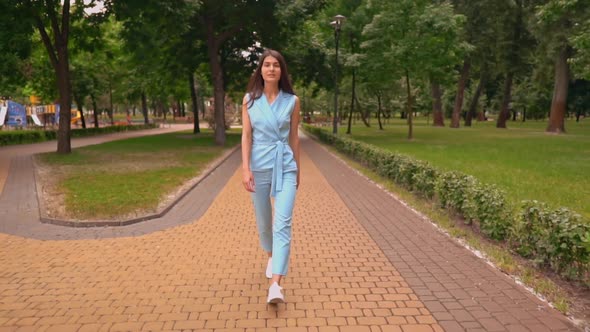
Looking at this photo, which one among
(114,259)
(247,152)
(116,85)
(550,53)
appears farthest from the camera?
(116,85)

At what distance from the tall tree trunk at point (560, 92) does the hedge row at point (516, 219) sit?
78.3 ft

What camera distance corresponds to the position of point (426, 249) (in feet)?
17.9

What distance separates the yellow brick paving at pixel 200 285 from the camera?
356 cm

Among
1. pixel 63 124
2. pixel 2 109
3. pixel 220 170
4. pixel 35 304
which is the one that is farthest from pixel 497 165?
pixel 2 109

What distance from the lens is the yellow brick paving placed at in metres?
3.56

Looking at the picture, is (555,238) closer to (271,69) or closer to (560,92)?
(271,69)

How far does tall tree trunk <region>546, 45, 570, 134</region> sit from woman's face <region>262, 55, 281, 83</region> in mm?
28840

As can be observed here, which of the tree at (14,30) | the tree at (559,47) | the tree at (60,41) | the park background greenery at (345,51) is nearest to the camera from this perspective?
the park background greenery at (345,51)

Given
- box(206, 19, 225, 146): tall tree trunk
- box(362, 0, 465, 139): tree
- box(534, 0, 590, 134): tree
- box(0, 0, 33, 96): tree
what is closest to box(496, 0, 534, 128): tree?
box(534, 0, 590, 134): tree

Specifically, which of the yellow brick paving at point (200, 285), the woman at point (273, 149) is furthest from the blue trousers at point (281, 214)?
the yellow brick paving at point (200, 285)

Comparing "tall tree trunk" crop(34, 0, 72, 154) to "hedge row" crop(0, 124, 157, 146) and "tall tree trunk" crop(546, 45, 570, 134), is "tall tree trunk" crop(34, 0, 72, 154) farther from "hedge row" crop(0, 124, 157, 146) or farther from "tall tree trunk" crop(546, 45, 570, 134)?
"tall tree trunk" crop(546, 45, 570, 134)

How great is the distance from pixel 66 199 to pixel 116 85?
30039 millimetres

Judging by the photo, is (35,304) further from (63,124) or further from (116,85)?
(116,85)

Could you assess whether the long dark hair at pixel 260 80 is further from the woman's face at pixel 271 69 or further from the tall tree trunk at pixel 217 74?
the tall tree trunk at pixel 217 74
